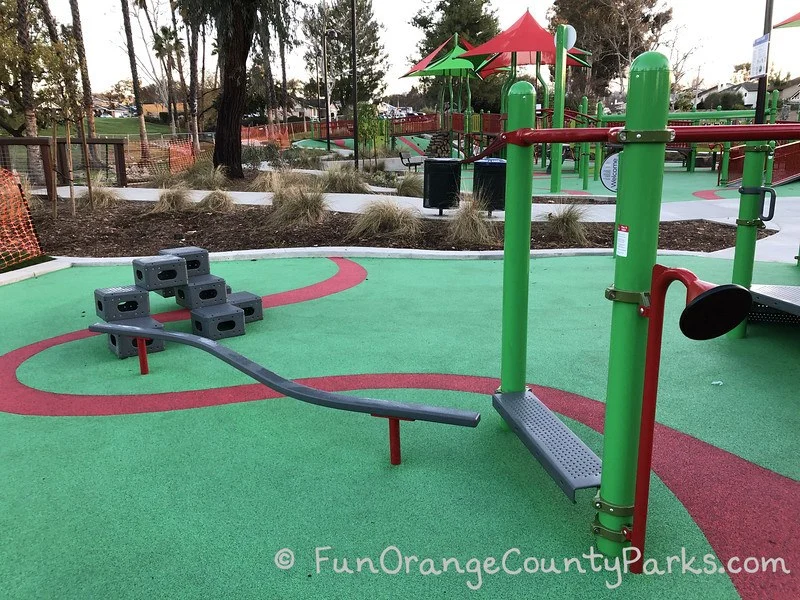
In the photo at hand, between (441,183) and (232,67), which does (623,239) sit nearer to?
(441,183)

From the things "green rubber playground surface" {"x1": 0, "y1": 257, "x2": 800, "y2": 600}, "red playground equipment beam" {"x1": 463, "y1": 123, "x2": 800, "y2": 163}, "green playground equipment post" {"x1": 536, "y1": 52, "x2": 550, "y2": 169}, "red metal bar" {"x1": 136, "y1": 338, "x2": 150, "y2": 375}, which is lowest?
"green rubber playground surface" {"x1": 0, "y1": 257, "x2": 800, "y2": 600}

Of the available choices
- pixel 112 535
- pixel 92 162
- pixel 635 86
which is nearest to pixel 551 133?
pixel 635 86

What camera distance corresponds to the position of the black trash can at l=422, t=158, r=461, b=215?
34.0 feet

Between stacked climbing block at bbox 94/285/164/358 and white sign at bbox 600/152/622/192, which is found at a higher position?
white sign at bbox 600/152/622/192

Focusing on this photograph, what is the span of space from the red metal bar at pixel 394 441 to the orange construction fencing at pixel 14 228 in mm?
6596

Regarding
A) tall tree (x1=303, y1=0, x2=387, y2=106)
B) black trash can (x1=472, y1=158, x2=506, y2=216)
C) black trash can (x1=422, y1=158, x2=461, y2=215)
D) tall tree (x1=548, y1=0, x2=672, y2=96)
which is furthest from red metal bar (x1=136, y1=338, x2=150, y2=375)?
tall tree (x1=303, y1=0, x2=387, y2=106)

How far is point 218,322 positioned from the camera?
4910 millimetres

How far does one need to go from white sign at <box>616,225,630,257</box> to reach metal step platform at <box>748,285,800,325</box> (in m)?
2.53

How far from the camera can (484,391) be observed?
3865mm

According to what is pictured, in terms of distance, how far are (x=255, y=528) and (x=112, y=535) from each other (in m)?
0.56

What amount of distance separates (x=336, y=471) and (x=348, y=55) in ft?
258

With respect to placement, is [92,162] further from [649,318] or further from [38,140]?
[649,318]

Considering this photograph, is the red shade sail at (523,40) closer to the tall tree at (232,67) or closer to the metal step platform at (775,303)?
the tall tree at (232,67)

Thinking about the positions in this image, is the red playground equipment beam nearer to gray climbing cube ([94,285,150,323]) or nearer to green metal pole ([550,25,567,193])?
gray climbing cube ([94,285,150,323])
